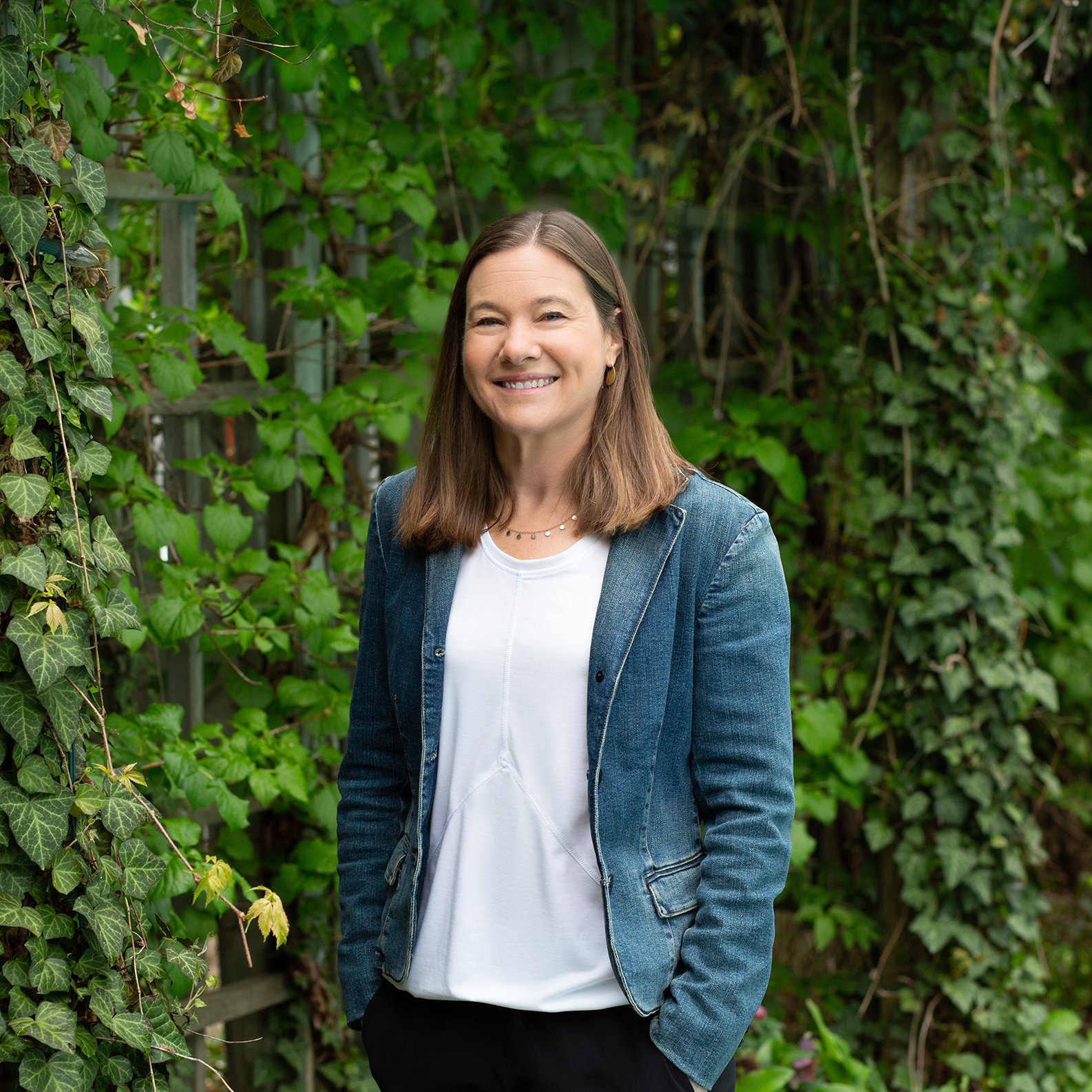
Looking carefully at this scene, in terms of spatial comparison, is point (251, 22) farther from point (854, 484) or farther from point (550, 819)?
point (854, 484)

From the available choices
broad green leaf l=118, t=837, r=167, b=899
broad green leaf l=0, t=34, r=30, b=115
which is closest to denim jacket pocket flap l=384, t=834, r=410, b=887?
broad green leaf l=118, t=837, r=167, b=899

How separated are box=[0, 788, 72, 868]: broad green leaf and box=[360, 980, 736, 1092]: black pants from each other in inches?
20.1

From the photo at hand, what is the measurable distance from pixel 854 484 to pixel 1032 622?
0.93 metres

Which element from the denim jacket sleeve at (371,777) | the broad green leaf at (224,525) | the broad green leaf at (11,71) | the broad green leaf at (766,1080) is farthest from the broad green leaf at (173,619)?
the broad green leaf at (766,1080)

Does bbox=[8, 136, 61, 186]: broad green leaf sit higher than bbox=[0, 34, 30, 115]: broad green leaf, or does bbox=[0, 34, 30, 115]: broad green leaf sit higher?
bbox=[0, 34, 30, 115]: broad green leaf

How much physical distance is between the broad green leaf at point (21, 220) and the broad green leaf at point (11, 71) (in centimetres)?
10

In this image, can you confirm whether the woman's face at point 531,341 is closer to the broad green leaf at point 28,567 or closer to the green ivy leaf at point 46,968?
the broad green leaf at point 28,567

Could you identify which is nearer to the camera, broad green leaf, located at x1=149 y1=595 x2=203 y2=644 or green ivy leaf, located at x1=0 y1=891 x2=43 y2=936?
green ivy leaf, located at x1=0 y1=891 x2=43 y2=936

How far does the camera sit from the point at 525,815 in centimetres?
154

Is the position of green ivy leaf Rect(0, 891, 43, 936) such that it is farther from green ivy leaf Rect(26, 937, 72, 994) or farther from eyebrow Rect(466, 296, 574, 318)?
eyebrow Rect(466, 296, 574, 318)

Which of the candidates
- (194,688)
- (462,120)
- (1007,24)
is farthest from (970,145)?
(194,688)

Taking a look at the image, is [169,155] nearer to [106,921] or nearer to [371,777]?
[371,777]

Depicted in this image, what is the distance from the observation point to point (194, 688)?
97.6 inches

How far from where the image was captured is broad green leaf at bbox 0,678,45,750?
1438 mm
